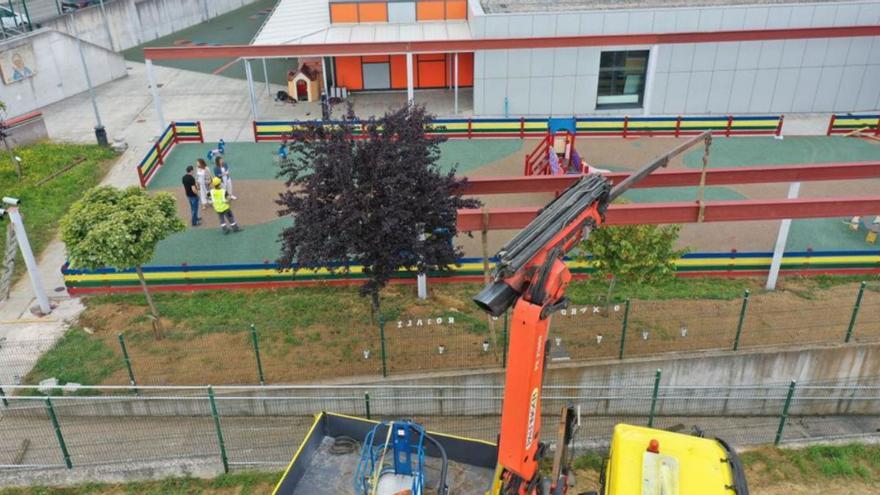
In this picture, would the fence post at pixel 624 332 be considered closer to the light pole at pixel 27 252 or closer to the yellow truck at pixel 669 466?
the yellow truck at pixel 669 466

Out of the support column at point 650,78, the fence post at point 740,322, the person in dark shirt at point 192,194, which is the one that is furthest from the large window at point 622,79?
the person in dark shirt at point 192,194

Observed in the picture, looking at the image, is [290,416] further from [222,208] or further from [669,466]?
[222,208]

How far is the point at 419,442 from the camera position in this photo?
10086 millimetres

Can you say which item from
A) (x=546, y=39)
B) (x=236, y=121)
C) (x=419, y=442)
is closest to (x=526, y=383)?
(x=419, y=442)

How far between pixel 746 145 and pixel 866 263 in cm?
854

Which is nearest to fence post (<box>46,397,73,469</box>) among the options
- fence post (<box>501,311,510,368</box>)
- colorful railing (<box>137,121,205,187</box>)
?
fence post (<box>501,311,510,368</box>)

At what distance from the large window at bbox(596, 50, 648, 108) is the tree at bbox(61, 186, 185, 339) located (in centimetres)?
1784

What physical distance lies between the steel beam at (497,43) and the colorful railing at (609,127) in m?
2.59

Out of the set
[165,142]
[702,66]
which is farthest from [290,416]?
[702,66]

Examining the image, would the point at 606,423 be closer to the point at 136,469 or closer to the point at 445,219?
the point at 445,219

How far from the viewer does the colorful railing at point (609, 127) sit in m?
25.3

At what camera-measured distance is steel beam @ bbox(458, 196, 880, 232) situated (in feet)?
40.3

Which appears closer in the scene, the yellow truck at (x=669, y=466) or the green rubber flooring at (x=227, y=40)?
the yellow truck at (x=669, y=466)

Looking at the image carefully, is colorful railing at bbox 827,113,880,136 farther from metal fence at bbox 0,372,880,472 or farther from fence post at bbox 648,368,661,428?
fence post at bbox 648,368,661,428
